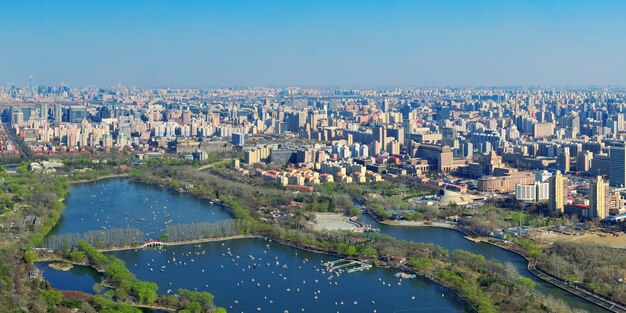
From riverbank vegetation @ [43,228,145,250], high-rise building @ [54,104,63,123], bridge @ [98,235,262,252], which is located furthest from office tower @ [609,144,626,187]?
high-rise building @ [54,104,63,123]

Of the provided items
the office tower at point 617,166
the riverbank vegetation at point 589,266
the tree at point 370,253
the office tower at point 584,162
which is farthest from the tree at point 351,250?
the office tower at point 584,162

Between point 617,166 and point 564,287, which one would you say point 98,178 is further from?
point 564,287

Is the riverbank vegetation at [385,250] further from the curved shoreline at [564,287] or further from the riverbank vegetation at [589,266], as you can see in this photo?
the riverbank vegetation at [589,266]

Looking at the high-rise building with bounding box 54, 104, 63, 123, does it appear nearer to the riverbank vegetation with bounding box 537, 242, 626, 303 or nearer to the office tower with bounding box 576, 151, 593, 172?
the office tower with bounding box 576, 151, 593, 172

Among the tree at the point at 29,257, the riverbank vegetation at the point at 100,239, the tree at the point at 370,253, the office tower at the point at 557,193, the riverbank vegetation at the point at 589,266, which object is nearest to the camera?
the riverbank vegetation at the point at 589,266

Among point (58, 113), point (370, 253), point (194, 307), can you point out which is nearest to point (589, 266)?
point (370, 253)
